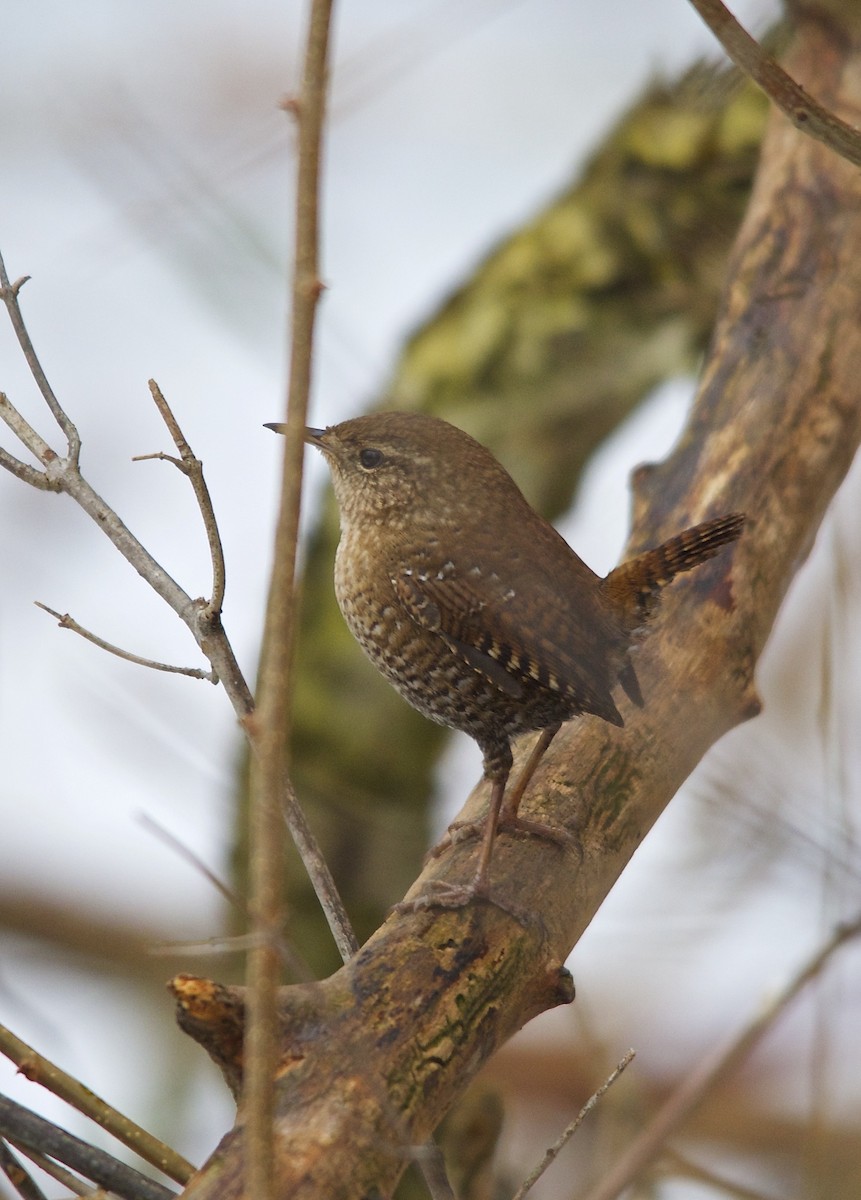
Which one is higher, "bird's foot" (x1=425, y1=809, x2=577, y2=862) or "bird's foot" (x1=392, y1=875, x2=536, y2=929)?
"bird's foot" (x1=425, y1=809, x2=577, y2=862)

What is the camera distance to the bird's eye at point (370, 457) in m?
→ 3.00

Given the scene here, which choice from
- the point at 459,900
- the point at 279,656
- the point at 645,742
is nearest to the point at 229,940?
the point at 279,656

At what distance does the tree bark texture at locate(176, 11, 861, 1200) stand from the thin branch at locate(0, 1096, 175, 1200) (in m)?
0.14

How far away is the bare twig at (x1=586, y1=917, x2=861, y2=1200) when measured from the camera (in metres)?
1.73

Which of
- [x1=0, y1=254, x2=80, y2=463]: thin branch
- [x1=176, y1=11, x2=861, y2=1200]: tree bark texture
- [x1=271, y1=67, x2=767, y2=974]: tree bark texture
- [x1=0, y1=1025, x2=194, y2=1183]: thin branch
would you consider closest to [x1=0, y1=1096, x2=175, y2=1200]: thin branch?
[x1=0, y1=1025, x2=194, y2=1183]: thin branch

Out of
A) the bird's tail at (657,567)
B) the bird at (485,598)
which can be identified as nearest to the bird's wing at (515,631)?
the bird at (485,598)

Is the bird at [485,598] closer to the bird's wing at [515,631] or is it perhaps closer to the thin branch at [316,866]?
the bird's wing at [515,631]

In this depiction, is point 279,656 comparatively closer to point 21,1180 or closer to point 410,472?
point 21,1180

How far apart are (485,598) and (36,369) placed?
1.03 metres

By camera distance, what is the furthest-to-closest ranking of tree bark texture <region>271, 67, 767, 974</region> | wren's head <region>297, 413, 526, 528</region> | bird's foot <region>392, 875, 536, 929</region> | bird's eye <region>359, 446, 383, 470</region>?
tree bark texture <region>271, 67, 767, 974</region> < bird's eye <region>359, 446, 383, 470</region> < wren's head <region>297, 413, 526, 528</region> < bird's foot <region>392, 875, 536, 929</region>

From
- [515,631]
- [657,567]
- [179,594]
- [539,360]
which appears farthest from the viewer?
[539,360]

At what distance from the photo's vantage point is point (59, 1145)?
5.13 ft

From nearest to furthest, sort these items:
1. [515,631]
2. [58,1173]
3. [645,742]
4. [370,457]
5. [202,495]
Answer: [58,1173] → [202,495] → [515,631] → [645,742] → [370,457]

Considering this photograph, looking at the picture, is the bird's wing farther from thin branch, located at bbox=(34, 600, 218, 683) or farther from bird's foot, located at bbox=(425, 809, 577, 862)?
thin branch, located at bbox=(34, 600, 218, 683)
